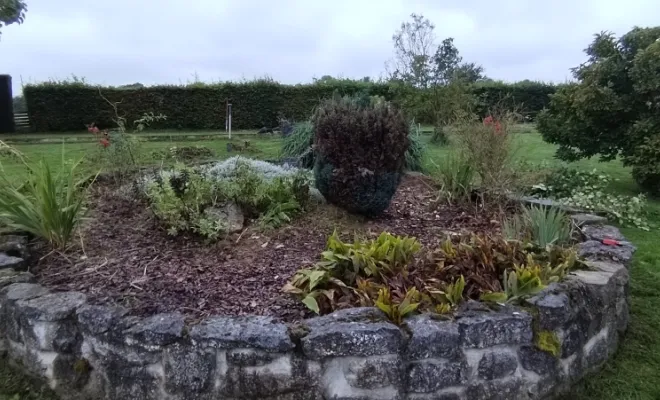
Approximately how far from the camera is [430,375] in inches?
93.7

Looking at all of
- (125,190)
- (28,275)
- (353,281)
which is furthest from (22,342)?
(125,190)

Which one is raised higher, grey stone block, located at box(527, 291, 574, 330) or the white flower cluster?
the white flower cluster

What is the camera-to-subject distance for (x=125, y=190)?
14.9 feet

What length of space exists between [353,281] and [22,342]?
1.69m

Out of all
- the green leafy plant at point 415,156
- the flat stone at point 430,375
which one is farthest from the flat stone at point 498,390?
the green leafy plant at point 415,156

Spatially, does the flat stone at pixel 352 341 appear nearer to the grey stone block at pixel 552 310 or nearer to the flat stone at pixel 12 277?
the grey stone block at pixel 552 310

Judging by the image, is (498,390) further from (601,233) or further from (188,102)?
(188,102)

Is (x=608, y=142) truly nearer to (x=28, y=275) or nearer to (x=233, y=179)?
(x=233, y=179)

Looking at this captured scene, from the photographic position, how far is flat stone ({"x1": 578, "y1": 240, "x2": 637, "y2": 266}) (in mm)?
3213

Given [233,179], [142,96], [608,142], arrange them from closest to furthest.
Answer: [233,179] → [608,142] → [142,96]

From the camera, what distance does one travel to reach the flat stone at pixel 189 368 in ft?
7.79

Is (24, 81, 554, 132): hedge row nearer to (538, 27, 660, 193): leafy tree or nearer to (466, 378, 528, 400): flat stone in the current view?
(538, 27, 660, 193): leafy tree

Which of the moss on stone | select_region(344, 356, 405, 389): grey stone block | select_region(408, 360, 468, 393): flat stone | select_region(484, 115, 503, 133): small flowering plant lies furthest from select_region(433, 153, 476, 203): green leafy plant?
select_region(344, 356, 405, 389): grey stone block

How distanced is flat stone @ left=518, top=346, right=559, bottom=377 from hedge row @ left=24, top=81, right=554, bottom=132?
1423 cm
